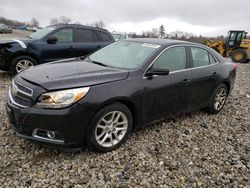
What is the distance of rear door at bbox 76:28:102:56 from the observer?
23.9ft

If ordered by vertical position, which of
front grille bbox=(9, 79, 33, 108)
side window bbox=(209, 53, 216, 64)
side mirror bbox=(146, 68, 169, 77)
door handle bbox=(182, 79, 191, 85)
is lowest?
front grille bbox=(9, 79, 33, 108)

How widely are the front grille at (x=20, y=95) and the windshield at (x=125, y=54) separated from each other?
1324mm

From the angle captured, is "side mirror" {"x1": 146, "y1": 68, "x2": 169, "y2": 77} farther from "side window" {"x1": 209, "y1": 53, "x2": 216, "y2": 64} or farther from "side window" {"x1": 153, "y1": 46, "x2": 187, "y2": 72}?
"side window" {"x1": 209, "y1": 53, "x2": 216, "y2": 64}

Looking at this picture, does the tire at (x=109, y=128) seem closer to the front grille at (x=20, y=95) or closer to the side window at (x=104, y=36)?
the front grille at (x=20, y=95)

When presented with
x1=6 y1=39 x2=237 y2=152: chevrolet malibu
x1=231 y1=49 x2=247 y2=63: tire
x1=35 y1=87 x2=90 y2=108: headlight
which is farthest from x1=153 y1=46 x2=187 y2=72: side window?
x1=231 y1=49 x2=247 y2=63: tire

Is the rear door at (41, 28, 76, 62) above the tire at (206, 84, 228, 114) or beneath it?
above

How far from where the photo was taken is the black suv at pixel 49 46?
640 cm

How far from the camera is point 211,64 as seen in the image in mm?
4688

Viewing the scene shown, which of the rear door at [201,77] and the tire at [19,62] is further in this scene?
the tire at [19,62]

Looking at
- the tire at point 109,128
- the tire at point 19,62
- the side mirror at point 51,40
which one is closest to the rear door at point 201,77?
the tire at point 109,128

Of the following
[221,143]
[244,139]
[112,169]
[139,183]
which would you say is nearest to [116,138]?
[112,169]

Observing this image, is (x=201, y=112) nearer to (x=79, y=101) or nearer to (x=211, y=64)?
(x=211, y=64)

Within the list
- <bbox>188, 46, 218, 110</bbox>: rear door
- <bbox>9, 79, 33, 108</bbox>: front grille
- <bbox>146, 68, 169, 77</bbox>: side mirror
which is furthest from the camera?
<bbox>188, 46, 218, 110</bbox>: rear door

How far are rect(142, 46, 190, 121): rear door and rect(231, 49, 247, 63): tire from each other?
14.7 metres
